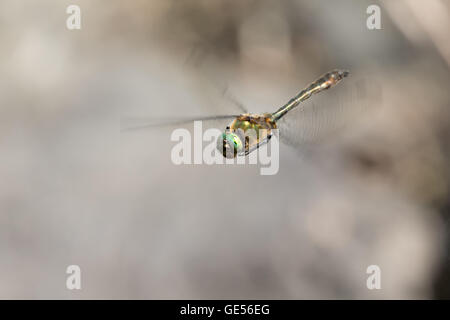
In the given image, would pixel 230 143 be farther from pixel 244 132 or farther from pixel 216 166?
pixel 216 166

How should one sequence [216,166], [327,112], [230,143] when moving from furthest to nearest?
1. [216,166]
2. [327,112]
3. [230,143]

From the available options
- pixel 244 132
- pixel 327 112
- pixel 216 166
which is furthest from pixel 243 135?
pixel 216 166

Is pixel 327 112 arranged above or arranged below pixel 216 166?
above

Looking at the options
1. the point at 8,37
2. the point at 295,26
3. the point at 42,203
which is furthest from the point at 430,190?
the point at 8,37

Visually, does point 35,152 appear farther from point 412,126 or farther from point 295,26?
point 412,126

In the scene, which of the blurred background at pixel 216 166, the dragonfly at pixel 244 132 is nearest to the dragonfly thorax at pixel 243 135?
the dragonfly at pixel 244 132
